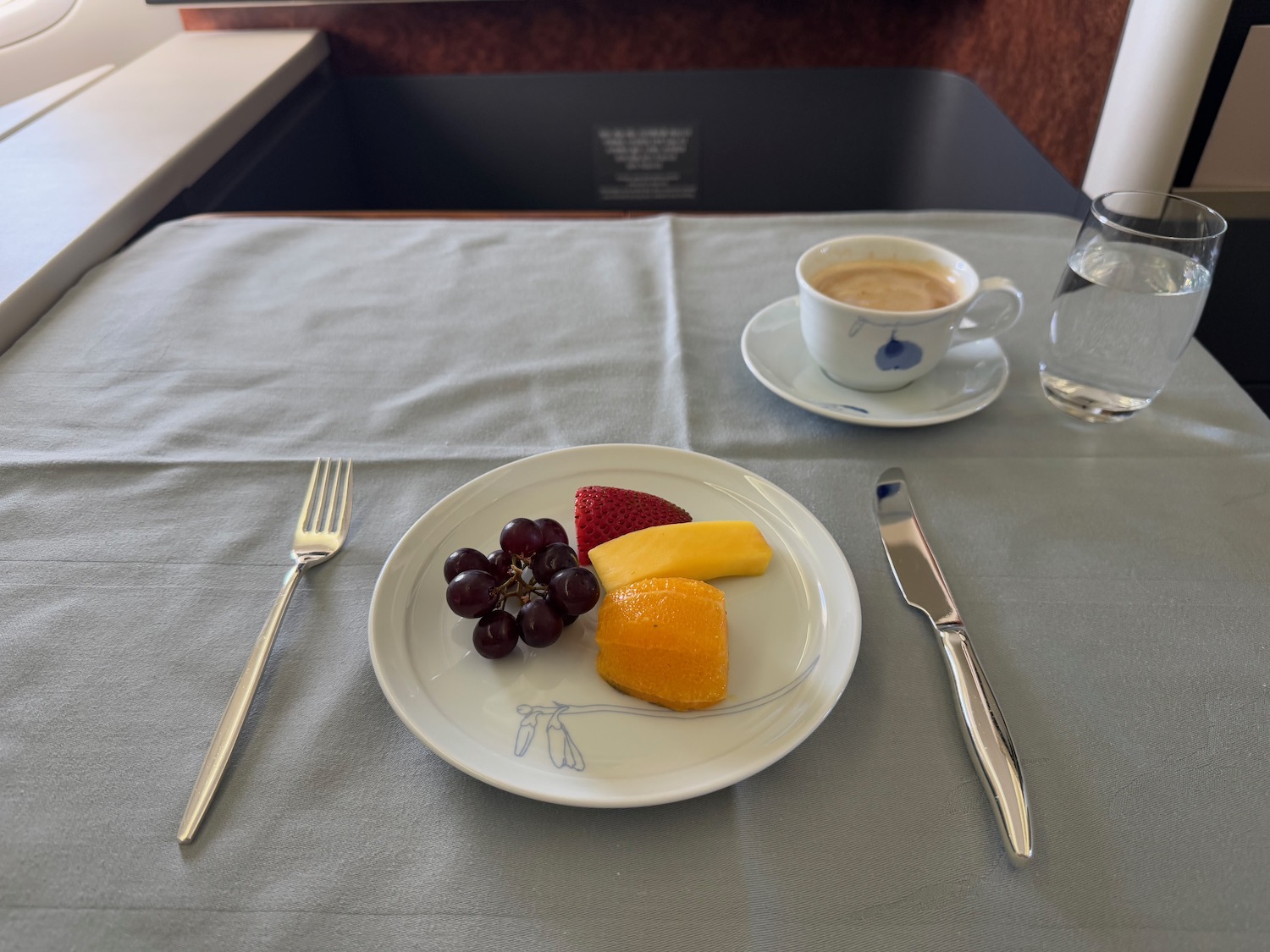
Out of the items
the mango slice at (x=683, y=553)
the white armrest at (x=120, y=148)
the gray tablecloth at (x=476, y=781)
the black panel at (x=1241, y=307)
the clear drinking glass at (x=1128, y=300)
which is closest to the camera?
the gray tablecloth at (x=476, y=781)

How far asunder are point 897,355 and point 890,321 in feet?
0.11

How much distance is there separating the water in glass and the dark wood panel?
2.67 feet

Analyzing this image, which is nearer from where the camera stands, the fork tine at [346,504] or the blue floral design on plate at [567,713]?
the blue floral design on plate at [567,713]

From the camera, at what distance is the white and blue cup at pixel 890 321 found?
24.8 inches

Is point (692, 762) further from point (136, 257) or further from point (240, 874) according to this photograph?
point (136, 257)

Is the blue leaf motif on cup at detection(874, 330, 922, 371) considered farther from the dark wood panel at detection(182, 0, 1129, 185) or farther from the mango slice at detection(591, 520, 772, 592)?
the dark wood panel at detection(182, 0, 1129, 185)

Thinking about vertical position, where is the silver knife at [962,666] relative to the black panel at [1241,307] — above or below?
above

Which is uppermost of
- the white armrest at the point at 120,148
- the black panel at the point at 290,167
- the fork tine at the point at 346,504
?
the white armrest at the point at 120,148

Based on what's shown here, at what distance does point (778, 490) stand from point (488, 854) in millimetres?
289

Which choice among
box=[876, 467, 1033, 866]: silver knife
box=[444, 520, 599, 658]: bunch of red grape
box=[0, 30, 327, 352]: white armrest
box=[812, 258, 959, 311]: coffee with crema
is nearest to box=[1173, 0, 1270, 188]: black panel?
box=[812, 258, 959, 311]: coffee with crema

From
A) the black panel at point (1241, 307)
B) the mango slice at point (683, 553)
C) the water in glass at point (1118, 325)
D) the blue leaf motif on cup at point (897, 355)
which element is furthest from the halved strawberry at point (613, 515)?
the black panel at point (1241, 307)

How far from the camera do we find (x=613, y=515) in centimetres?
50

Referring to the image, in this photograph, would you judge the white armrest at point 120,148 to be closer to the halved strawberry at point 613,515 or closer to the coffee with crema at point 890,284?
the halved strawberry at point 613,515

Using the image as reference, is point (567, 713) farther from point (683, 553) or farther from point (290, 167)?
point (290, 167)
